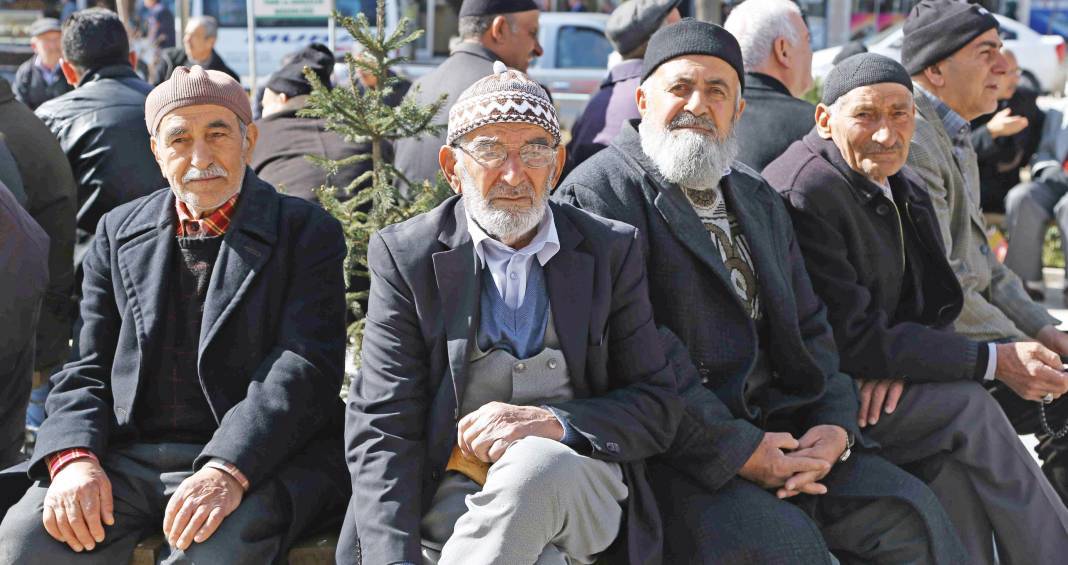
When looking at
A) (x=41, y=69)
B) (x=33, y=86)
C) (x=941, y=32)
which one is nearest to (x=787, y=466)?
(x=941, y=32)

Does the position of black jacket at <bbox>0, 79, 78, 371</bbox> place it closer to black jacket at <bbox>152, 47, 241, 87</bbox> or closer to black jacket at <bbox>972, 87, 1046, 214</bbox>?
black jacket at <bbox>152, 47, 241, 87</bbox>

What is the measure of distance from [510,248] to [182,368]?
1.02 meters

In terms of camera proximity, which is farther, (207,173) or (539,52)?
(539,52)

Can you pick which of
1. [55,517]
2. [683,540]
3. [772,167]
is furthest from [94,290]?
[772,167]

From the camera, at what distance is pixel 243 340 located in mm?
3449

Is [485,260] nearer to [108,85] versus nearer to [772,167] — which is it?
[772,167]

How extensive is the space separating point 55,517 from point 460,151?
144cm

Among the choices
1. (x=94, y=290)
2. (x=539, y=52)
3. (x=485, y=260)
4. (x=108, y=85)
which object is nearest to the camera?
(x=485, y=260)

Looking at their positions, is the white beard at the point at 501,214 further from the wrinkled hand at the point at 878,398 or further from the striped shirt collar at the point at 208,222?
the wrinkled hand at the point at 878,398

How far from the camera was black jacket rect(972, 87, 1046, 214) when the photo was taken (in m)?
8.72

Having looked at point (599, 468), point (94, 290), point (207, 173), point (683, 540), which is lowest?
point (683, 540)

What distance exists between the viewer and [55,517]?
3.18 meters

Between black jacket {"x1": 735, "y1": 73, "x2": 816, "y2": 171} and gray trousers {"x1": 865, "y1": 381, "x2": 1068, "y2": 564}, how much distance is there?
3.79ft

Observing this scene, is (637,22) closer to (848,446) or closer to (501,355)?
(848,446)
